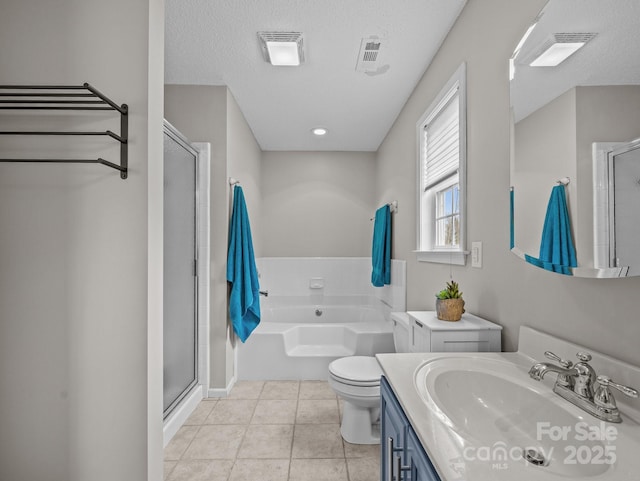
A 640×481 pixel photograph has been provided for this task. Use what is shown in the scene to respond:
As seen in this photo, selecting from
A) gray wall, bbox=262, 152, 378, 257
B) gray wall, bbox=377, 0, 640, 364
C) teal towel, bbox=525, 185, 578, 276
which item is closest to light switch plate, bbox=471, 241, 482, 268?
gray wall, bbox=377, 0, 640, 364

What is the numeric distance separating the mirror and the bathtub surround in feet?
6.40

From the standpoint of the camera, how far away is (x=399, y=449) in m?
0.96

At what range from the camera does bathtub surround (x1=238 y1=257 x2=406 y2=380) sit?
2969 millimetres

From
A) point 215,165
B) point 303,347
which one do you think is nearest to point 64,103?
point 215,165

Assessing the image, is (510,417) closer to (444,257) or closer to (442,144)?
(444,257)

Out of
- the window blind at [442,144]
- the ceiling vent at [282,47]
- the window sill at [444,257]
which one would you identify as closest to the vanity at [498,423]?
the window sill at [444,257]

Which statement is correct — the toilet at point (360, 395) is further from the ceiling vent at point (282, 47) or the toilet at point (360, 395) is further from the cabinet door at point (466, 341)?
the ceiling vent at point (282, 47)

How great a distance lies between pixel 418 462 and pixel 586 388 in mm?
476

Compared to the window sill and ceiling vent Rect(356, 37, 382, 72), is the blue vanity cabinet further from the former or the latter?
ceiling vent Rect(356, 37, 382, 72)

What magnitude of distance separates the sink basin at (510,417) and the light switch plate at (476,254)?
57cm

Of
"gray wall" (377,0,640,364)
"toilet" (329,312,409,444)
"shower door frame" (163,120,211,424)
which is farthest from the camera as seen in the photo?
"shower door frame" (163,120,211,424)

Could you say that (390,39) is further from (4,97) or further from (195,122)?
(4,97)

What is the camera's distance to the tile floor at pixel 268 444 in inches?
68.2

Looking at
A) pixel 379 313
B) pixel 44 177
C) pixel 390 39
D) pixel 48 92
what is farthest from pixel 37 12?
pixel 379 313
